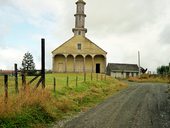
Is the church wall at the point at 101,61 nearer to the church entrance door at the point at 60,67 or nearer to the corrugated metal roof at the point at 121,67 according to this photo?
the church entrance door at the point at 60,67

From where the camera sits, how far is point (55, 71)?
6066 cm

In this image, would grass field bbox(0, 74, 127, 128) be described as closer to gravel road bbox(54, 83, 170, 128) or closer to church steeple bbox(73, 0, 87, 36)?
gravel road bbox(54, 83, 170, 128)

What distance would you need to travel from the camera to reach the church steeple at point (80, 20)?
63.1m

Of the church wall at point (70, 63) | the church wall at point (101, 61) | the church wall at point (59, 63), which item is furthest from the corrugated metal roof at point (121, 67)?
the church wall at point (59, 63)

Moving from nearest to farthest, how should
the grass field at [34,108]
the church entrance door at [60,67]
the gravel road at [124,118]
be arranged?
the grass field at [34,108], the gravel road at [124,118], the church entrance door at [60,67]

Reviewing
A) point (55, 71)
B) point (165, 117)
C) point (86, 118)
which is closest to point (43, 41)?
point (86, 118)

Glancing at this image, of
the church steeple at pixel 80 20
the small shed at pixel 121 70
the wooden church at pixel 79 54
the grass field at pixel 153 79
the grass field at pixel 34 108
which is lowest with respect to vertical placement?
the grass field at pixel 34 108

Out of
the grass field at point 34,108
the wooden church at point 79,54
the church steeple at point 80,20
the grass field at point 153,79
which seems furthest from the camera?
the church steeple at point 80,20

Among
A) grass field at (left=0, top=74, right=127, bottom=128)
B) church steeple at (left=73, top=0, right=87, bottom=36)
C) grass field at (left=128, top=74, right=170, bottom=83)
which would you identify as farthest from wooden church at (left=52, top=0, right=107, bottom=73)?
grass field at (left=0, top=74, right=127, bottom=128)

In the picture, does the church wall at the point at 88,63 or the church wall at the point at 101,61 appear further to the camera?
the church wall at the point at 101,61

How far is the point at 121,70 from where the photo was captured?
83.5 meters

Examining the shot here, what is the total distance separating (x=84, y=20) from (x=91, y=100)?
43.3 metres

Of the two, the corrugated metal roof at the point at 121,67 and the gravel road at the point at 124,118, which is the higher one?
the corrugated metal roof at the point at 121,67

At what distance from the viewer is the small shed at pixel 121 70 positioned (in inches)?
3253
